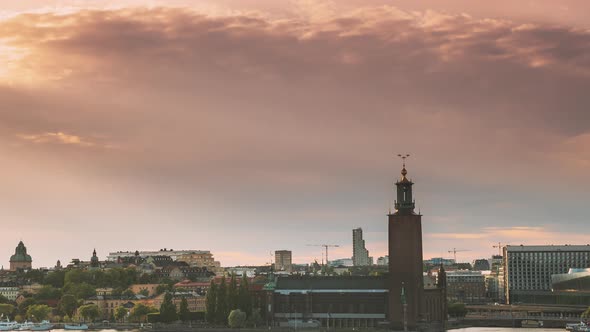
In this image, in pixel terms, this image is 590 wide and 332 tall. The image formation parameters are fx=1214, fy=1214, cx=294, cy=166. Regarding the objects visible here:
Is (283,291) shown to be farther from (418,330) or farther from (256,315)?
(418,330)

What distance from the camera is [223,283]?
16925 cm

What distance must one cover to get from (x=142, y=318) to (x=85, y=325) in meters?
9.41

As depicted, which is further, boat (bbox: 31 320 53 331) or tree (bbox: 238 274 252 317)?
boat (bbox: 31 320 53 331)

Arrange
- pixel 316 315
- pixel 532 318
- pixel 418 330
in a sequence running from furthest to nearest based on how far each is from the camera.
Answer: pixel 532 318
pixel 316 315
pixel 418 330

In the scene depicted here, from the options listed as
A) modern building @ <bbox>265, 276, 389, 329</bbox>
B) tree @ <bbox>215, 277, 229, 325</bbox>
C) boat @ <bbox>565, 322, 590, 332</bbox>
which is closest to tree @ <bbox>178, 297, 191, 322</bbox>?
tree @ <bbox>215, 277, 229, 325</bbox>

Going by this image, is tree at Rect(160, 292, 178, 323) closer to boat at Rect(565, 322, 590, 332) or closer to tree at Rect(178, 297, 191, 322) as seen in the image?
tree at Rect(178, 297, 191, 322)

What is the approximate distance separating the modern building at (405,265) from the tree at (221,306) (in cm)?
2418

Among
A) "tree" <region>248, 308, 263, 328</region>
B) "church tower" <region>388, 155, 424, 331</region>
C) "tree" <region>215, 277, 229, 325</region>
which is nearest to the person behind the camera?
"church tower" <region>388, 155, 424, 331</region>

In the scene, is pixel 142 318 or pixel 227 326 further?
pixel 142 318

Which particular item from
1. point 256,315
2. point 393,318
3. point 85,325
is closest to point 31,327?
point 85,325

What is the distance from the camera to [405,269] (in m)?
156

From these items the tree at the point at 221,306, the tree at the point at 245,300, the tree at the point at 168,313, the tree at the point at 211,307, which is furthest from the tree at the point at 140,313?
the tree at the point at 245,300

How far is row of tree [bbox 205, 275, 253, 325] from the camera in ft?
550

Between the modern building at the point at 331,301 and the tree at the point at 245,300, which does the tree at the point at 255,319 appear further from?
the modern building at the point at 331,301
